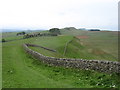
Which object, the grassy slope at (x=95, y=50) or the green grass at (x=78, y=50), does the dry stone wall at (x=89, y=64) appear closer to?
the green grass at (x=78, y=50)

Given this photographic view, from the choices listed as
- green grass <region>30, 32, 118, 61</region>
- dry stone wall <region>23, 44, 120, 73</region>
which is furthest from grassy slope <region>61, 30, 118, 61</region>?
dry stone wall <region>23, 44, 120, 73</region>

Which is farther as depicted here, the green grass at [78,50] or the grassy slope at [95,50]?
the grassy slope at [95,50]

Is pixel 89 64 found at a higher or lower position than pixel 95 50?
higher

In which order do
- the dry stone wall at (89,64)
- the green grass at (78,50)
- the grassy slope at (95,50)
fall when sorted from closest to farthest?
1. the dry stone wall at (89,64)
2. the green grass at (78,50)
3. the grassy slope at (95,50)

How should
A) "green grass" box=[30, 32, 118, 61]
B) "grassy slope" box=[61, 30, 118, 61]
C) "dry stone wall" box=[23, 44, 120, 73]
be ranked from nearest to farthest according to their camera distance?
"dry stone wall" box=[23, 44, 120, 73] → "green grass" box=[30, 32, 118, 61] → "grassy slope" box=[61, 30, 118, 61]

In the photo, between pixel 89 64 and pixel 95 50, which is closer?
pixel 89 64

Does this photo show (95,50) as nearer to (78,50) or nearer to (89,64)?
(78,50)

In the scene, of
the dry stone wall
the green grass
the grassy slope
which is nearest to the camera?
the dry stone wall

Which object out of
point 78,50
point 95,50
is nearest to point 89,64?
→ point 78,50

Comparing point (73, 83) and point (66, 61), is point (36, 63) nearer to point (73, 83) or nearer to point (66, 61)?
point (66, 61)

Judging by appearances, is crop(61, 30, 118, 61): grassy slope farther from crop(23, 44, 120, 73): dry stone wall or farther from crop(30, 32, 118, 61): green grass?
crop(23, 44, 120, 73): dry stone wall

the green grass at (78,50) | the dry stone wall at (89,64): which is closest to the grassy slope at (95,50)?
the green grass at (78,50)

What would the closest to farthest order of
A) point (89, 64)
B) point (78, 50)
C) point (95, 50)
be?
point (89, 64), point (78, 50), point (95, 50)

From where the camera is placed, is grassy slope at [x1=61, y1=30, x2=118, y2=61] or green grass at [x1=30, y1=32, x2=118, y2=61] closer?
green grass at [x1=30, y1=32, x2=118, y2=61]
